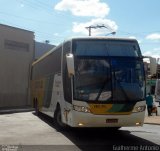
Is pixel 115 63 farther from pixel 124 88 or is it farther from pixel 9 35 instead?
pixel 9 35

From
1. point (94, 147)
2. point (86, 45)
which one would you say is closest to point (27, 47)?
point (86, 45)

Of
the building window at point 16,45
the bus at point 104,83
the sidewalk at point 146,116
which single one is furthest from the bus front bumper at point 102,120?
the building window at point 16,45

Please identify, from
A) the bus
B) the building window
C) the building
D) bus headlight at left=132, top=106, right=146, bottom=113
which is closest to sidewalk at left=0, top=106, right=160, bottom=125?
the building

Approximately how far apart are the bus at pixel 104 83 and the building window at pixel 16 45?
23823 millimetres

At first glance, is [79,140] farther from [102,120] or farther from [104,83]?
[104,83]

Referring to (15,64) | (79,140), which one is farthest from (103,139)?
(15,64)

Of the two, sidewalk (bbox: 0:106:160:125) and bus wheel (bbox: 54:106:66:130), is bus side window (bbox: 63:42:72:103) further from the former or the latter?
sidewalk (bbox: 0:106:160:125)

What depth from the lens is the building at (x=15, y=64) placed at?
3766cm

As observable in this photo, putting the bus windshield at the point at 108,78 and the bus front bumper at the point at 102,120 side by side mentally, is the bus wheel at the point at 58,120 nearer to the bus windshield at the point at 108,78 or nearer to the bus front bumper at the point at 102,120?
the bus front bumper at the point at 102,120

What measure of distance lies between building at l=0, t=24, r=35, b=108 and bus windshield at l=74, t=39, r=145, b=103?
24.2 meters

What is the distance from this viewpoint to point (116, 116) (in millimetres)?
13734

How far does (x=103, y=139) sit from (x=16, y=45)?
84.7 ft

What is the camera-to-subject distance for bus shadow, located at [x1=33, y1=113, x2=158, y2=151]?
12703mm

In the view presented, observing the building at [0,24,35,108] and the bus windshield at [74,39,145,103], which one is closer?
the bus windshield at [74,39,145,103]
